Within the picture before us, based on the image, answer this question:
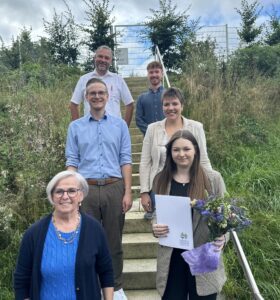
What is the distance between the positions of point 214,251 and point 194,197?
370 millimetres

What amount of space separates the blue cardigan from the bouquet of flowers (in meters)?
0.52

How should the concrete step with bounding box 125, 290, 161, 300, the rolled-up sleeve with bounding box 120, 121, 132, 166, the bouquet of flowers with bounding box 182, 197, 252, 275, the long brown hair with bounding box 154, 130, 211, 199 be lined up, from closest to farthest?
the bouquet of flowers with bounding box 182, 197, 252, 275
the long brown hair with bounding box 154, 130, 211, 199
the rolled-up sleeve with bounding box 120, 121, 132, 166
the concrete step with bounding box 125, 290, 161, 300

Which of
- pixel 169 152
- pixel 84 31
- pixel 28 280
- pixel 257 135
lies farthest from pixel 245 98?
pixel 84 31

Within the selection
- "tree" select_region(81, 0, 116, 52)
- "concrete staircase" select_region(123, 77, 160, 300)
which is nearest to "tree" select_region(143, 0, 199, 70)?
"tree" select_region(81, 0, 116, 52)

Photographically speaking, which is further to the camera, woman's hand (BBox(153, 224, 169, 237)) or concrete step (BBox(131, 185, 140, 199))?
concrete step (BBox(131, 185, 140, 199))

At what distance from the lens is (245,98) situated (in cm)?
788

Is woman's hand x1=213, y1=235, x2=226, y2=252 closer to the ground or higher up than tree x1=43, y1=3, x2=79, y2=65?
closer to the ground

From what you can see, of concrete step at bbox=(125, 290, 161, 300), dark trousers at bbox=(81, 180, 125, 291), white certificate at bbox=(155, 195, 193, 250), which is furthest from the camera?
concrete step at bbox=(125, 290, 161, 300)

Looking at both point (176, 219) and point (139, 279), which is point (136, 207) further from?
point (176, 219)

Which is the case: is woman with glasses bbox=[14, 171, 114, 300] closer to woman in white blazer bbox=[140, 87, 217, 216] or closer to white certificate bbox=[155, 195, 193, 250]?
white certificate bbox=[155, 195, 193, 250]

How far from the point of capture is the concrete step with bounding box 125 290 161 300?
4074mm

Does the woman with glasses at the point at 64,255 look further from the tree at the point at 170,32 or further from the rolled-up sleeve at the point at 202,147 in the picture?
the tree at the point at 170,32

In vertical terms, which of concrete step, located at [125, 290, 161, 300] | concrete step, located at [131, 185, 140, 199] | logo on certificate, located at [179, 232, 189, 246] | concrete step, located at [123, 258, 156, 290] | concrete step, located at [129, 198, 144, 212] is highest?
logo on certificate, located at [179, 232, 189, 246]

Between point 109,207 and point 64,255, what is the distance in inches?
43.3
